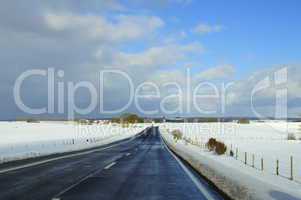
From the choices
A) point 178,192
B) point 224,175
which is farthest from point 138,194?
point 224,175

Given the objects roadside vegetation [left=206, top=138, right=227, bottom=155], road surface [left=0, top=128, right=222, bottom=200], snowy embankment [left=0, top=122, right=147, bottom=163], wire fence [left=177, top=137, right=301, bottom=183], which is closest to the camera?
road surface [left=0, top=128, right=222, bottom=200]

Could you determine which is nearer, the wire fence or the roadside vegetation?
the wire fence

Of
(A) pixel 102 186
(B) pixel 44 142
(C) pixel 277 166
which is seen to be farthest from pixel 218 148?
(B) pixel 44 142

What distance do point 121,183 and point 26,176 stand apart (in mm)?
4483

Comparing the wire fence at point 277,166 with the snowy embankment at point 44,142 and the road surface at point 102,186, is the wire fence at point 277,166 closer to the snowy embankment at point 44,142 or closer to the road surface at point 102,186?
the road surface at point 102,186

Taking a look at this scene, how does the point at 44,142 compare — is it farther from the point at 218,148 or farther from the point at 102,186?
the point at 102,186

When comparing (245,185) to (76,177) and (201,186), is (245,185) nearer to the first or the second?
(201,186)

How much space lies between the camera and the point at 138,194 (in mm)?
12383

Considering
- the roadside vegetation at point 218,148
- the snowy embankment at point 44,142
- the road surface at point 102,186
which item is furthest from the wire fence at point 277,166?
the snowy embankment at point 44,142

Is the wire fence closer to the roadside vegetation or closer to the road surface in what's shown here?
the roadside vegetation

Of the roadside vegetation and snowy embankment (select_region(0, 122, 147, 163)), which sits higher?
the roadside vegetation

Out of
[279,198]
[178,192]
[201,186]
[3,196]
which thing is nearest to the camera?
[279,198]

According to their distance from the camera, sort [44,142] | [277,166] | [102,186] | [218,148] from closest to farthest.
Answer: [102,186]
[277,166]
[218,148]
[44,142]

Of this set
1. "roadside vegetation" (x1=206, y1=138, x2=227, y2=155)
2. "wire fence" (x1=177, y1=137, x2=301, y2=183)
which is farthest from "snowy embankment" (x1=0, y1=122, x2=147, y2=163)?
"wire fence" (x1=177, y1=137, x2=301, y2=183)
